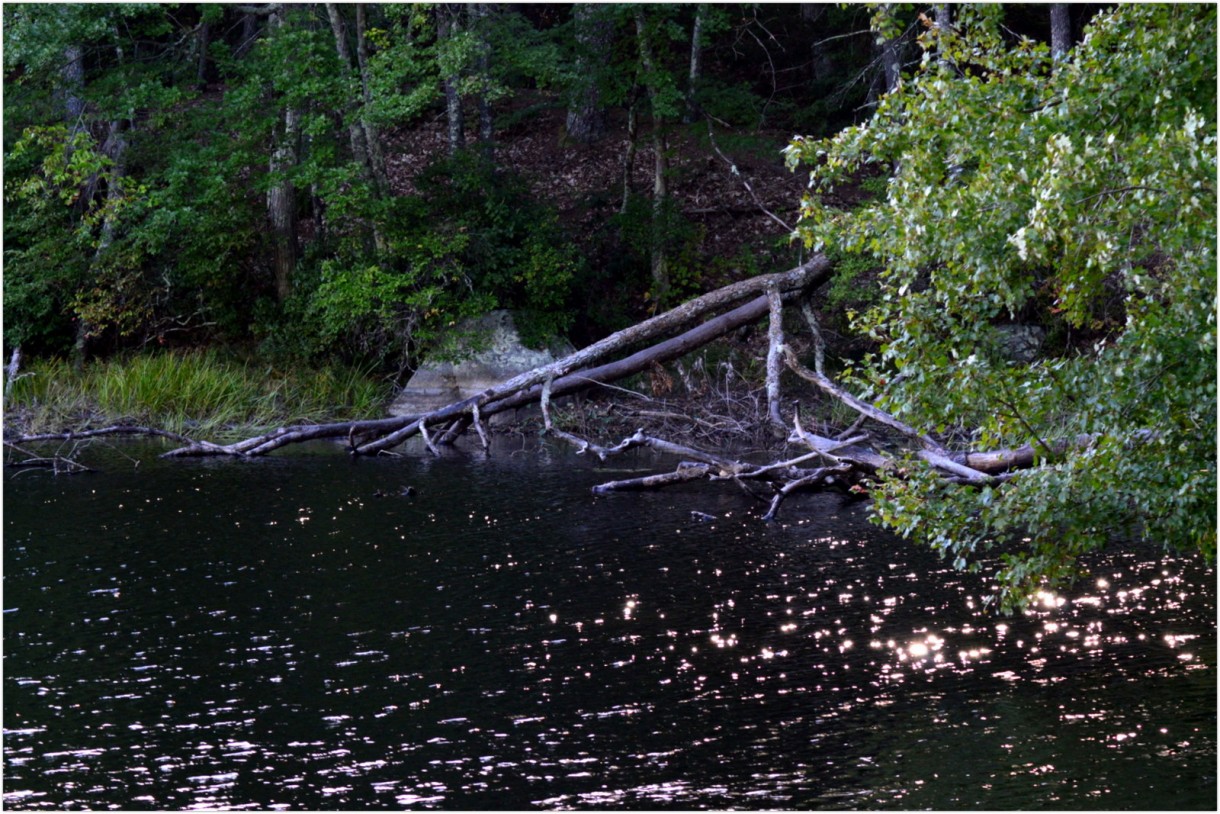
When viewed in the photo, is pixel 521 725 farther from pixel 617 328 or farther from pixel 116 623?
pixel 617 328

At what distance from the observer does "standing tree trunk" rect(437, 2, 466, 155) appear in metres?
20.8

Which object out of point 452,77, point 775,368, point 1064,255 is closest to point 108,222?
point 452,77

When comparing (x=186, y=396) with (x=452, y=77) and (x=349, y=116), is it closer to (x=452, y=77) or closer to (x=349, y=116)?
(x=349, y=116)

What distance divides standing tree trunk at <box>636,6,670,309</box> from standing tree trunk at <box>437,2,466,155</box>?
3081mm

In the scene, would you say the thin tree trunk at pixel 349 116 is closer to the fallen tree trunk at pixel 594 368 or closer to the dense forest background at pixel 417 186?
the dense forest background at pixel 417 186

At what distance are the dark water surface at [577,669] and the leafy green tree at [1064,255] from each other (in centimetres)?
98

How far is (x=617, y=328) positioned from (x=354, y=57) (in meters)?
6.97

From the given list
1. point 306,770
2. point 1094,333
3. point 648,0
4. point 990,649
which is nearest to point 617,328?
point 648,0

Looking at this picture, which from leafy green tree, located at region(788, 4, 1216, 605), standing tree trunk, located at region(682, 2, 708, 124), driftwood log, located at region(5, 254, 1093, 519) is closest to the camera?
leafy green tree, located at region(788, 4, 1216, 605)

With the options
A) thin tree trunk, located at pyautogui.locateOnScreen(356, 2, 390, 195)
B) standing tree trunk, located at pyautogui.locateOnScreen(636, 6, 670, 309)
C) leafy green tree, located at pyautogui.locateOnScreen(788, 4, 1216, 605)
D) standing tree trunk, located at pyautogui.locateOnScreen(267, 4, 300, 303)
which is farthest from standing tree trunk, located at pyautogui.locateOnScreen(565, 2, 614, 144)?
leafy green tree, located at pyautogui.locateOnScreen(788, 4, 1216, 605)

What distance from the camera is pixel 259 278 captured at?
2341 centimetres

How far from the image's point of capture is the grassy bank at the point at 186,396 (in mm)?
19172

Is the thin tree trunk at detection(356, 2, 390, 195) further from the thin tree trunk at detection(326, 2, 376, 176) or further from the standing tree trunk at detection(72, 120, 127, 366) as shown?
the standing tree trunk at detection(72, 120, 127, 366)

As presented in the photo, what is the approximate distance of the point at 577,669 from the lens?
313 inches
